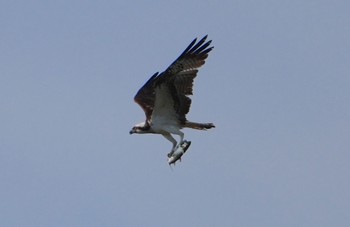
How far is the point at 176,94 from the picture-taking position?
34000 mm

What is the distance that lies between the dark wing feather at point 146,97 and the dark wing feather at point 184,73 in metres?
1.26

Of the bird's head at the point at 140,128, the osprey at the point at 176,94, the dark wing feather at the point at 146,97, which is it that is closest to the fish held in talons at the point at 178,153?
the osprey at the point at 176,94

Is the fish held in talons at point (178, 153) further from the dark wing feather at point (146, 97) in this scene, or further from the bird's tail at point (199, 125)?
the dark wing feather at point (146, 97)

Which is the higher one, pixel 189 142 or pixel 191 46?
pixel 191 46

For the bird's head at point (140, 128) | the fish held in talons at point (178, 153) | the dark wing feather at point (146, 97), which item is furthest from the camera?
the dark wing feather at point (146, 97)

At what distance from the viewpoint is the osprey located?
33.8m

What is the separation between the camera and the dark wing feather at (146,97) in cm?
3545

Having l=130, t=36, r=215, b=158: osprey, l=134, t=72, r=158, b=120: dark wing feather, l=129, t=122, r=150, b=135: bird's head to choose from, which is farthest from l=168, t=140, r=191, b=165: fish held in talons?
l=134, t=72, r=158, b=120: dark wing feather

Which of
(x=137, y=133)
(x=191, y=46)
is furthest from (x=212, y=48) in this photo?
(x=137, y=133)

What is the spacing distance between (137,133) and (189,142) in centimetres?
227

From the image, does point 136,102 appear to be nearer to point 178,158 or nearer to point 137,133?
point 137,133

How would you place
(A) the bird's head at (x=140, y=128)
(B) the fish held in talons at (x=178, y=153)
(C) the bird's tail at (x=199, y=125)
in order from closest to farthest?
(B) the fish held in talons at (x=178, y=153)
(C) the bird's tail at (x=199, y=125)
(A) the bird's head at (x=140, y=128)

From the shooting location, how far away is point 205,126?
34.5 metres

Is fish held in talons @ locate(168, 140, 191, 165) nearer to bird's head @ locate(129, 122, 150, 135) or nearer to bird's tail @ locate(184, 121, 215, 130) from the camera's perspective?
bird's tail @ locate(184, 121, 215, 130)
